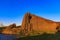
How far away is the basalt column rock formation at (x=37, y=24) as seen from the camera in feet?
203

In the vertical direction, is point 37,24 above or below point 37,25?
above

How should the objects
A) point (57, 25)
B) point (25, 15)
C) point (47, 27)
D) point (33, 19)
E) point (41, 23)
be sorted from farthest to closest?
point (25, 15) → point (33, 19) → point (41, 23) → point (47, 27) → point (57, 25)

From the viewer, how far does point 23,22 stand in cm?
8200

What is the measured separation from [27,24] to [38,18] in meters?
9.07

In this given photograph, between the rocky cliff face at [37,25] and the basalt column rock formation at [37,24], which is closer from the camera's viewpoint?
the rocky cliff face at [37,25]

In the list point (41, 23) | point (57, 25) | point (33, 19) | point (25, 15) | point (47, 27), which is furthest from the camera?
point (25, 15)

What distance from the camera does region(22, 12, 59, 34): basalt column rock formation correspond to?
6191cm

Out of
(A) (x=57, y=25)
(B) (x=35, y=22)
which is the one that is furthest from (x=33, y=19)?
(A) (x=57, y=25)

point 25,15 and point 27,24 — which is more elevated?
point 25,15

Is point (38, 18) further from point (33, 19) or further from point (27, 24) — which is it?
point (27, 24)

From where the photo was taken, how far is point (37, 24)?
71.6 m

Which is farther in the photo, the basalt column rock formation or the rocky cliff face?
the basalt column rock formation

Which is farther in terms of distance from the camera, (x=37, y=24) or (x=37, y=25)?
(x=37, y=24)

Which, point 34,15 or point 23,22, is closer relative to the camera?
point 34,15
